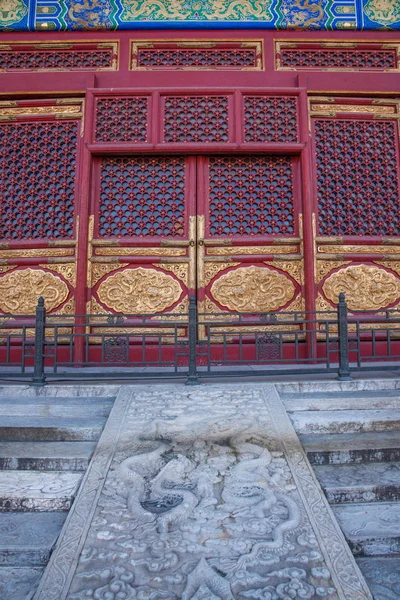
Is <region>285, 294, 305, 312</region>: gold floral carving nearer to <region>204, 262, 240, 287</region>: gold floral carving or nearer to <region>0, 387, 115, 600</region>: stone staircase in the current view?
<region>204, 262, 240, 287</region>: gold floral carving

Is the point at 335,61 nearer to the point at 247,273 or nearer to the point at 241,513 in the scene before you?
the point at 247,273

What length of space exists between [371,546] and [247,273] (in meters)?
3.60

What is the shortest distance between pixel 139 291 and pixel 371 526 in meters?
3.74

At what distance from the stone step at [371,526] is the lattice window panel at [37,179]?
4.41m

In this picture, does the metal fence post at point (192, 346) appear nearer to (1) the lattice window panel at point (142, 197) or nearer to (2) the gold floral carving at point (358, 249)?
(1) the lattice window panel at point (142, 197)

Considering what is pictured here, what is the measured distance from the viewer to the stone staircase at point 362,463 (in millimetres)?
1806

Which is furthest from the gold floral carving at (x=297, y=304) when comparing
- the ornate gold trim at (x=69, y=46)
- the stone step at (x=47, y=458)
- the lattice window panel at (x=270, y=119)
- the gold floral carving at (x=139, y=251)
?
the ornate gold trim at (x=69, y=46)

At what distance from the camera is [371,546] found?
181 centimetres

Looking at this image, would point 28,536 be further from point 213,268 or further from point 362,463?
point 213,268

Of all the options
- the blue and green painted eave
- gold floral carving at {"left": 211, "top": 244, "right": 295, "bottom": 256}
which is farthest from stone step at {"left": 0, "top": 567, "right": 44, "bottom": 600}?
the blue and green painted eave

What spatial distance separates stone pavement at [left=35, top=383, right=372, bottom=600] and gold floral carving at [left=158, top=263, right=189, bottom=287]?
2.48 meters

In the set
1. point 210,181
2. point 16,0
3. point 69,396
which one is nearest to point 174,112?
point 210,181

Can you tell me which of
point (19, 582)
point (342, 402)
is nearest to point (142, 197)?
point (342, 402)

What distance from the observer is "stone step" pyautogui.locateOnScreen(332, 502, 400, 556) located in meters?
1.81
